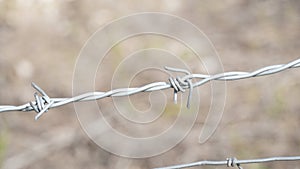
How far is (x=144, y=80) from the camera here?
123 inches

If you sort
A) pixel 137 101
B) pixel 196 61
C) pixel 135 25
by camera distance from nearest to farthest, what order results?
pixel 137 101 → pixel 196 61 → pixel 135 25

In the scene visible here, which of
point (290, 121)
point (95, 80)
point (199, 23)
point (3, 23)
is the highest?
point (3, 23)

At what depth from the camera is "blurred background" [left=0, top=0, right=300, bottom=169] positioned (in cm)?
277

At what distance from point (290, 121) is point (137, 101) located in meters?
0.83

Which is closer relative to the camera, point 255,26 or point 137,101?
point 137,101

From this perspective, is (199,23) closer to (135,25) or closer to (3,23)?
(135,25)

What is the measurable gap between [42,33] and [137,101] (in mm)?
860

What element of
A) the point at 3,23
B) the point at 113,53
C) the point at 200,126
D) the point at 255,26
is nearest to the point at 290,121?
the point at 200,126

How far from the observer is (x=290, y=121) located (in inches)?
115

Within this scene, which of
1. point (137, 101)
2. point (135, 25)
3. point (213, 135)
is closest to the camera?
point (213, 135)

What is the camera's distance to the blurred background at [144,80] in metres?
2.77

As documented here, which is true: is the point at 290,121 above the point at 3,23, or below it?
below

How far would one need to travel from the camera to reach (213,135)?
2828 mm

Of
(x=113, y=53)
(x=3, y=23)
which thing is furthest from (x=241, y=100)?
(x=3, y=23)
